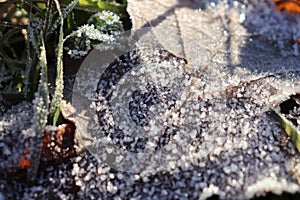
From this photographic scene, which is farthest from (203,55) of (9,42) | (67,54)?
(9,42)

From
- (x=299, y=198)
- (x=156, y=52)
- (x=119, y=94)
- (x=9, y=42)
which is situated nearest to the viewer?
(x=299, y=198)

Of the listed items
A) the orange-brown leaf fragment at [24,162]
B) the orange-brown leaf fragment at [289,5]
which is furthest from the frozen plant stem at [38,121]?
the orange-brown leaf fragment at [289,5]

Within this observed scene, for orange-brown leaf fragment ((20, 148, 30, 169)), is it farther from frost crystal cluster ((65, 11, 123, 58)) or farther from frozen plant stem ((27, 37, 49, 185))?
frost crystal cluster ((65, 11, 123, 58))

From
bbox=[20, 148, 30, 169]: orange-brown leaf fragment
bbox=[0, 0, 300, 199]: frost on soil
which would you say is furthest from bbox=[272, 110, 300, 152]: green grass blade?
bbox=[20, 148, 30, 169]: orange-brown leaf fragment

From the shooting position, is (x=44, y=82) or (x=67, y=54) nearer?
(x=44, y=82)

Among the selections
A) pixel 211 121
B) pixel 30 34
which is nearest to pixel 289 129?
pixel 211 121

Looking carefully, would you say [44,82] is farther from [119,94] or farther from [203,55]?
[203,55]
